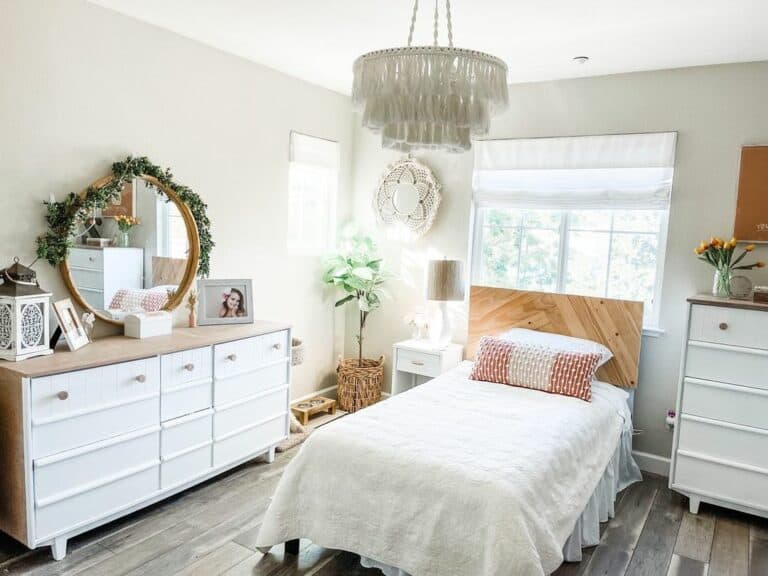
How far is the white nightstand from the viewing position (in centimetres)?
391

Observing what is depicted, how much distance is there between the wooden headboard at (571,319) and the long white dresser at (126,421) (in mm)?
1401

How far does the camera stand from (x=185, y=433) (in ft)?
9.51

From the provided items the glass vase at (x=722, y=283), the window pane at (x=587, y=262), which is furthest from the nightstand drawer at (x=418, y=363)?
the glass vase at (x=722, y=283)

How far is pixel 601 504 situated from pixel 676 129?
2.19 metres

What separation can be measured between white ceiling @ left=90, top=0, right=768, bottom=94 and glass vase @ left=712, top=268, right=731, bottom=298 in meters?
1.17

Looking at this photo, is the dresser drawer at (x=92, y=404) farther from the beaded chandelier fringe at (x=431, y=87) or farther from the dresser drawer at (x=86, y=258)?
the beaded chandelier fringe at (x=431, y=87)

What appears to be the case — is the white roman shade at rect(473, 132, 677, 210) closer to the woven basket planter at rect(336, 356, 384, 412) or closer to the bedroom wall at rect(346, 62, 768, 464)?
the bedroom wall at rect(346, 62, 768, 464)

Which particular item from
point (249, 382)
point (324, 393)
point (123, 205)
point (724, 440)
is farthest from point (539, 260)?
point (123, 205)

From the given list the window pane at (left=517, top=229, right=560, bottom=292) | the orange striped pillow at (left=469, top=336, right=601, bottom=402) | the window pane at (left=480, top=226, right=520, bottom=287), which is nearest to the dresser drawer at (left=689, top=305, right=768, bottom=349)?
the orange striped pillow at (left=469, top=336, right=601, bottom=402)

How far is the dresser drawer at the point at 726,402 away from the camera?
2.84 metres

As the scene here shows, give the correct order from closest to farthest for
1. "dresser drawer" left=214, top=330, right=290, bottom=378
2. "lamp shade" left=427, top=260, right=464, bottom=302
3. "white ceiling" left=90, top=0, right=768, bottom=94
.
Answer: "white ceiling" left=90, top=0, right=768, bottom=94 < "dresser drawer" left=214, top=330, right=290, bottom=378 < "lamp shade" left=427, top=260, right=464, bottom=302

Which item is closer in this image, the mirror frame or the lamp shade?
the mirror frame

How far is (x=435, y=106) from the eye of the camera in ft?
6.05

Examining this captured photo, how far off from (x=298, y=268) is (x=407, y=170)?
1.10 m
